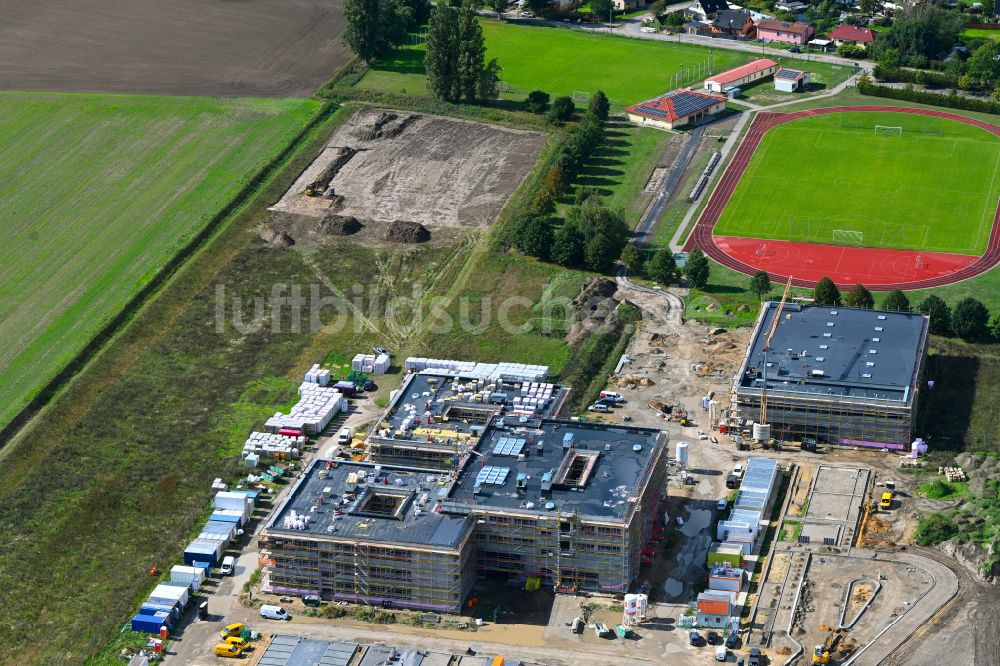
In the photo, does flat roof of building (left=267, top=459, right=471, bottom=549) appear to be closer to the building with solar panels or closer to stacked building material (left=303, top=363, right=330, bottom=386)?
the building with solar panels

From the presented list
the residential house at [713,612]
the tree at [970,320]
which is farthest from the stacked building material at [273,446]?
the tree at [970,320]

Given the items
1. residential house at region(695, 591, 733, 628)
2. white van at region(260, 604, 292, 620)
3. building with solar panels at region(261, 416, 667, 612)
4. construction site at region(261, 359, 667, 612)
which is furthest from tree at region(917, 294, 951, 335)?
white van at region(260, 604, 292, 620)

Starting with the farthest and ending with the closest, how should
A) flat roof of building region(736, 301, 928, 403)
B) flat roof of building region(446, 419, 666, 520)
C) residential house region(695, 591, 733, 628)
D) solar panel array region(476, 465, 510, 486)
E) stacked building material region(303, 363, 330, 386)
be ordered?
stacked building material region(303, 363, 330, 386), flat roof of building region(736, 301, 928, 403), solar panel array region(476, 465, 510, 486), flat roof of building region(446, 419, 666, 520), residential house region(695, 591, 733, 628)

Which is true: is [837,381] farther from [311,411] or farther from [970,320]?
[311,411]

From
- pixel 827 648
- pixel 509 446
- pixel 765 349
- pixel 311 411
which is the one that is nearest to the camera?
pixel 827 648

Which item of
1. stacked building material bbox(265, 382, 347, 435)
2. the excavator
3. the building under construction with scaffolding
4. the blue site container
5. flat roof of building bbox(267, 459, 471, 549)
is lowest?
the blue site container

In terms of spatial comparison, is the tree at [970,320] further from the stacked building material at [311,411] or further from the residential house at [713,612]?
the stacked building material at [311,411]

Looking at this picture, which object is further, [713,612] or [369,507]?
[369,507]

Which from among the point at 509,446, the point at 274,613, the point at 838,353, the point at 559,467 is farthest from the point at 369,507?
the point at 838,353
